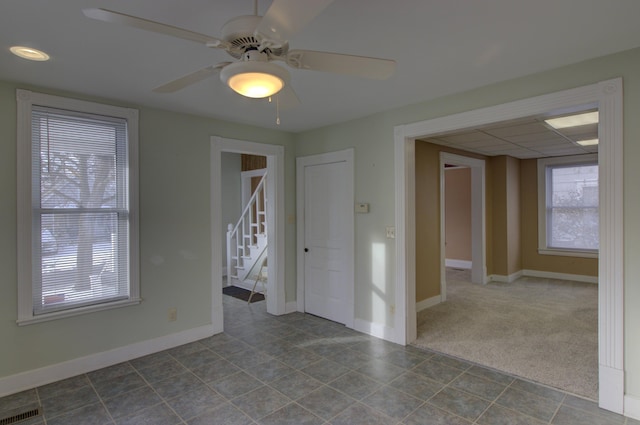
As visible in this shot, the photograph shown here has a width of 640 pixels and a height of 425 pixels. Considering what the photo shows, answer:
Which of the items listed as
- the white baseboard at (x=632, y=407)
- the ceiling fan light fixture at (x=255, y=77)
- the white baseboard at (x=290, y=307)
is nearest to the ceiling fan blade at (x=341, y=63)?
the ceiling fan light fixture at (x=255, y=77)

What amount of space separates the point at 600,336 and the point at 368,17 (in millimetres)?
2627

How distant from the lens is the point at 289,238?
4.83 meters

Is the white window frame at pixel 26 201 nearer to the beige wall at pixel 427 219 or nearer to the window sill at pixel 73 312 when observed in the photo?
the window sill at pixel 73 312

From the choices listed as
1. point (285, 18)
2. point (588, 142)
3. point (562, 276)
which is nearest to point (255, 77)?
A: point (285, 18)

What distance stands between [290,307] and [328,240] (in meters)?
1.13

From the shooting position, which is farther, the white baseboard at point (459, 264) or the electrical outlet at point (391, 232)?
the white baseboard at point (459, 264)

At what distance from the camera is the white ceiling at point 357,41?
183 centimetres

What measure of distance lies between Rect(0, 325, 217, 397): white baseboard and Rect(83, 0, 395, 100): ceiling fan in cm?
280

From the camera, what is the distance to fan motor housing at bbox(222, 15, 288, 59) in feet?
4.66

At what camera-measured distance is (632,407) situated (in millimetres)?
2354

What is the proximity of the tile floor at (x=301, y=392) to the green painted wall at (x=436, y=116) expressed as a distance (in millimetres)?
592

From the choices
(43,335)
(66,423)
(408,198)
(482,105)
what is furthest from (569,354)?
(43,335)

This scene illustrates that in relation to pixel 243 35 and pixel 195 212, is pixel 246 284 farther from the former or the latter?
pixel 243 35

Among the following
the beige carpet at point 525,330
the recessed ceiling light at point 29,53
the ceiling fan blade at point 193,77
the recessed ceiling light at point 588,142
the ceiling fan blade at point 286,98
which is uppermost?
the recessed ceiling light at point 29,53
